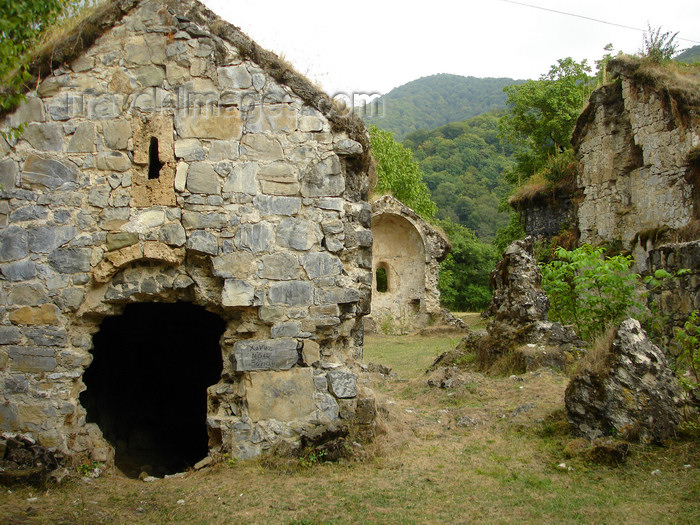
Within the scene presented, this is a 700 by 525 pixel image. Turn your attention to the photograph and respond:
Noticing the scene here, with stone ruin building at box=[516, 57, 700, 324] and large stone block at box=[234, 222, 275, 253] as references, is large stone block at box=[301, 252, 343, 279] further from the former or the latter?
stone ruin building at box=[516, 57, 700, 324]

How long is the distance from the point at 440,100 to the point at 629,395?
78668 millimetres

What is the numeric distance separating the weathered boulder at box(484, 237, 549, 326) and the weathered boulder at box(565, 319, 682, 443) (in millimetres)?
3452

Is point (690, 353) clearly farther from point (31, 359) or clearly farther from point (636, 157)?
point (636, 157)

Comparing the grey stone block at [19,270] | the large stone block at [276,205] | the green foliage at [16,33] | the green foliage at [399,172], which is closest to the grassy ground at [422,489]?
the grey stone block at [19,270]

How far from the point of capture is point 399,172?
3219 centimetres

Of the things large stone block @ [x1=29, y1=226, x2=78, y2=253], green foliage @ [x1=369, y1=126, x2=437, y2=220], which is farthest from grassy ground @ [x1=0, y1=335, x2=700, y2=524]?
green foliage @ [x1=369, y1=126, x2=437, y2=220]

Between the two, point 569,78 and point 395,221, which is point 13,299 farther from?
point 569,78

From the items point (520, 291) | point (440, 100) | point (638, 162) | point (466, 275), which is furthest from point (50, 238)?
point (440, 100)

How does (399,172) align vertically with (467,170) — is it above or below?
below

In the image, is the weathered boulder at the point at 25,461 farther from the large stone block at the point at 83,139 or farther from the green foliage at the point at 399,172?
the green foliage at the point at 399,172

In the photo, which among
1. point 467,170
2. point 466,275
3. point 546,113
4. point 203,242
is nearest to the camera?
point 203,242

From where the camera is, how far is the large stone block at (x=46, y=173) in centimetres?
538

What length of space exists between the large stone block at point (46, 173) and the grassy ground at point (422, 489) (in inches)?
108

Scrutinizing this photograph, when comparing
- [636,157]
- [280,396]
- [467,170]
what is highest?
[467,170]
